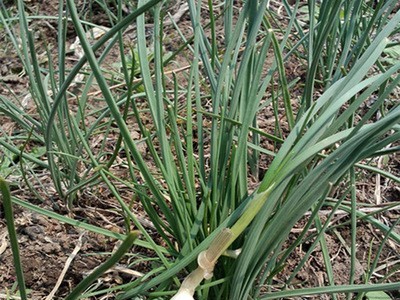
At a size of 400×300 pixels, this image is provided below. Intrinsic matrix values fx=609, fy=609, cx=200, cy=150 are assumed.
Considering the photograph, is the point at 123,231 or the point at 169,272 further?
the point at 123,231

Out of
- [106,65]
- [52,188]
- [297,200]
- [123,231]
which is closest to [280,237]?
[297,200]

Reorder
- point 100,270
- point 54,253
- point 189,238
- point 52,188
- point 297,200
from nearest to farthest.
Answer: point 100,270 < point 297,200 < point 189,238 < point 54,253 < point 52,188

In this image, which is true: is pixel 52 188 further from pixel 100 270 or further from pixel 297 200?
pixel 100 270

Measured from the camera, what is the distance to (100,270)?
1.74 feet

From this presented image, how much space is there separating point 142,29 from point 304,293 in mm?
433

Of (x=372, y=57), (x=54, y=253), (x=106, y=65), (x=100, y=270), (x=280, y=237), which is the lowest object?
(x=54, y=253)

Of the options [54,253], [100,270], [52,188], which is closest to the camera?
[100,270]

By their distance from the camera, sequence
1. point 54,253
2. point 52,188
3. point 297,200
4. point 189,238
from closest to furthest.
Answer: point 297,200 < point 189,238 < point 54,253 < point 52,188

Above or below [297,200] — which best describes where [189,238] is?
below

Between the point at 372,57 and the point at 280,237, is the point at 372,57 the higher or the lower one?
the higher one

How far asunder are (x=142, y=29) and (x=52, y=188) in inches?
23.0

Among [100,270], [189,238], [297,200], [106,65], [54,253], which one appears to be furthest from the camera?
[106,65]

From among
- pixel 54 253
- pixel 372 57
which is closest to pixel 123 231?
pixel 54 253

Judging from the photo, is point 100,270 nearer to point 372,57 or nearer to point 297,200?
point 297,200
